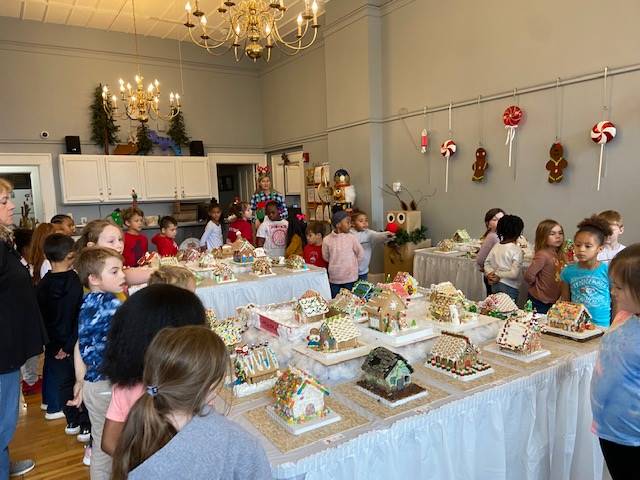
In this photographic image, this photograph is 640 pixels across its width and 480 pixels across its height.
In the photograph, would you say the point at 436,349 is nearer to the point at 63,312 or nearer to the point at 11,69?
the point at 63,312

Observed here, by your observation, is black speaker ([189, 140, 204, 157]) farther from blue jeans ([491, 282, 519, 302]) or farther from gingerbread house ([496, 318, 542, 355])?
gingerbread house ([496, 318, 542, 355])

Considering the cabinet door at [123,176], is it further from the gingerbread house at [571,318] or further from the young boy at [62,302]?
the gingerbread house at [571,318]

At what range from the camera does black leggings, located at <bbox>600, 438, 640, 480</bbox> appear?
147 cm

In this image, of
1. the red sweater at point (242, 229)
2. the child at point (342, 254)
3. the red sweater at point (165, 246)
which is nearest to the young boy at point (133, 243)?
the red sweater at point (165, 246)

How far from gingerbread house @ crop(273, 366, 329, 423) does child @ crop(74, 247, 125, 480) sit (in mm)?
654

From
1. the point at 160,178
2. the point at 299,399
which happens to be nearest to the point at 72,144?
the point at 160,178

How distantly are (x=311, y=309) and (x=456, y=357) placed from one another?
0.83m

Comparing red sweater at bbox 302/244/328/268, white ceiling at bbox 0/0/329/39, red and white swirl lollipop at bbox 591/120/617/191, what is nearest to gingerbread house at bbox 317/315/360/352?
red sweater at bbox 302/244/328/268

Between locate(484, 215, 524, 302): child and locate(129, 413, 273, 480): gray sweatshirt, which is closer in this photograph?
locate(129, 413, 273, 480): gray sweatshirt

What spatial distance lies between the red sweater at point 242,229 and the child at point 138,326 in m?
4.57

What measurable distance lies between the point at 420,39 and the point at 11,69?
256 inches

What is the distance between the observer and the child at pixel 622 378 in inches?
56.2

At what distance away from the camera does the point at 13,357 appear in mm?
2107

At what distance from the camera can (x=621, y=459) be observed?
59.2 inches
